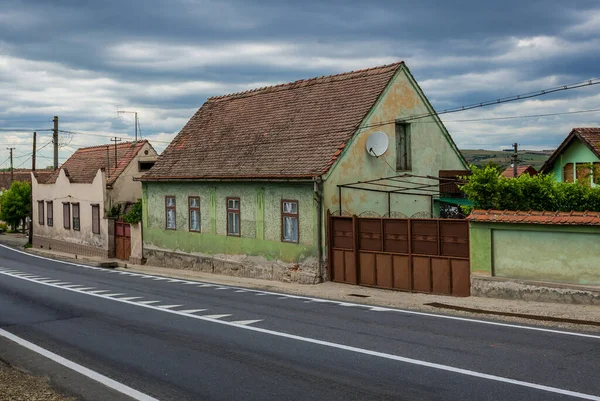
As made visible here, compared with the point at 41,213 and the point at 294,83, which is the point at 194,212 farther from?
the point at 41,213

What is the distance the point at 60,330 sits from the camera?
13508 mm

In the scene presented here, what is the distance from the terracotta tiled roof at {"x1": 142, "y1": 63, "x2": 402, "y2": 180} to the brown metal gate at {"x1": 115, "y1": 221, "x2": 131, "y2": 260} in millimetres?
5990

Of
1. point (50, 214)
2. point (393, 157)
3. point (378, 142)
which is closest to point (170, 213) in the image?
point (393, 157)

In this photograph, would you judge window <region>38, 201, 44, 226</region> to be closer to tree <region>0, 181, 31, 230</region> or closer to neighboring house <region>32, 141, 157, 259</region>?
neighboring house <region>32, 141, 157, 259</region>

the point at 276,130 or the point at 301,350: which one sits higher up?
the point at 276,130

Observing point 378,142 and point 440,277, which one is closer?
point 440,277

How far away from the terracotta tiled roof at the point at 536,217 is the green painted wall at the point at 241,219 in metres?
6.52

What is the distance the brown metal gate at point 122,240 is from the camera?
35406 millimetres

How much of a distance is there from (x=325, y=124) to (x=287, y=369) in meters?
15.3

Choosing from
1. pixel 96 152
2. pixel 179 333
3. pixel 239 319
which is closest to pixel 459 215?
pixel 239 319

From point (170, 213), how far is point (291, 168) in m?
9.36

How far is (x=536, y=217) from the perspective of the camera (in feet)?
52.2

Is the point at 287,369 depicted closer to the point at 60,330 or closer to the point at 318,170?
the point at 60,330

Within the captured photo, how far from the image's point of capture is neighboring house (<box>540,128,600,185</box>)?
34812 millimetres
